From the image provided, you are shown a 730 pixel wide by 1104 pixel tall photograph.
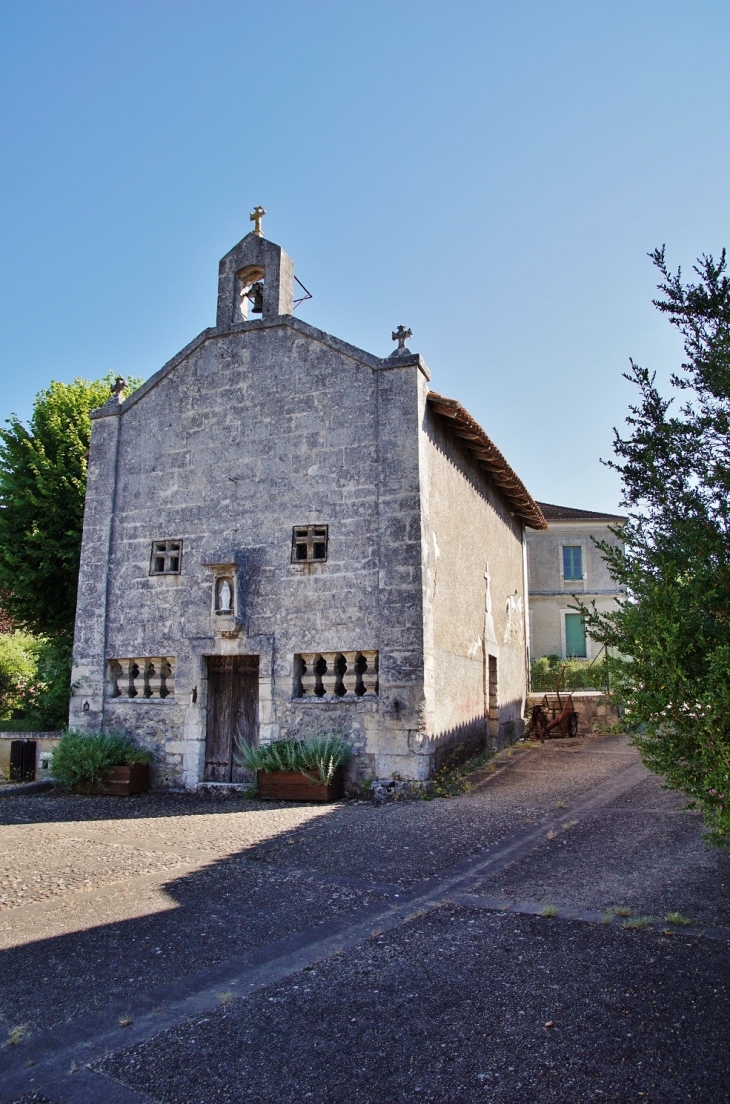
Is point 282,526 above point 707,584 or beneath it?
above

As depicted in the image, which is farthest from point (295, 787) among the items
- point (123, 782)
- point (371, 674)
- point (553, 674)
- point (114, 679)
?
point (553, 674)

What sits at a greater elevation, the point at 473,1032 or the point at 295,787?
the point at 295,787

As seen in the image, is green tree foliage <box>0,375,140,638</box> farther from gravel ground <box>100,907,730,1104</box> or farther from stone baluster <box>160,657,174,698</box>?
gravel ground <box>100,907,730,1104</box>

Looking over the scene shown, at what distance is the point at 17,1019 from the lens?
3.68 meters

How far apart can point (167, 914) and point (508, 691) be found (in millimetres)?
10420

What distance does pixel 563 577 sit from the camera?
27.0 m

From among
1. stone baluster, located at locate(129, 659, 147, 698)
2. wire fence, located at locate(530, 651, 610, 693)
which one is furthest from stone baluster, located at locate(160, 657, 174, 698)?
wire fence, located at locate(530, 651, 610, 693)

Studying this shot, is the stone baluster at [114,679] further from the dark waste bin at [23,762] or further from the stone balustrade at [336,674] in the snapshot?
the stone balustrade at [336,674]

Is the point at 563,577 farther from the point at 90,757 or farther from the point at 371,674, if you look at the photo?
the point at 90,757

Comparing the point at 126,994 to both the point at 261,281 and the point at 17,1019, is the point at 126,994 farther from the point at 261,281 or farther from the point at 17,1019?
the point at 261,281

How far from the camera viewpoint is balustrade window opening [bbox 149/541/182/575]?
11188mm

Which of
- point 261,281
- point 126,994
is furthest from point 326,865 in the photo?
point 261,281

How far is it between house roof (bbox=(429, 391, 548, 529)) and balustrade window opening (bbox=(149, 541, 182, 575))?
416 cm

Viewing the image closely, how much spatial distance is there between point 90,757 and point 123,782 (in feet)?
1.83
